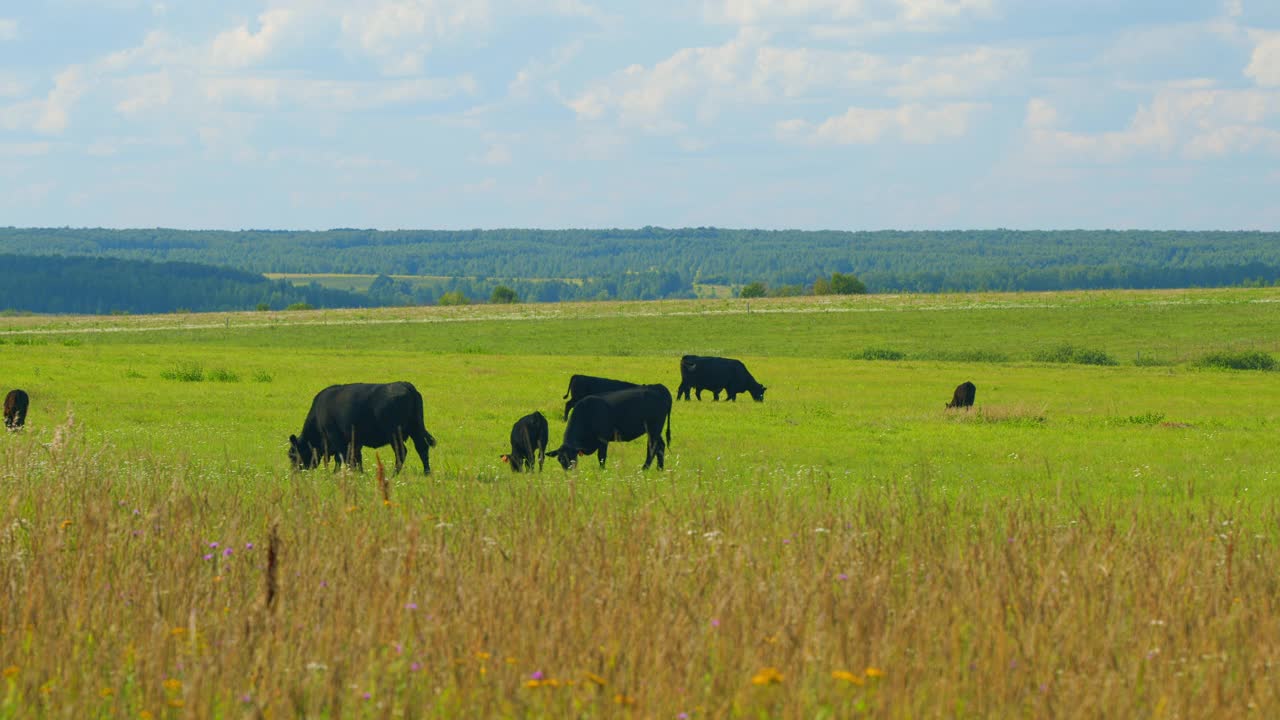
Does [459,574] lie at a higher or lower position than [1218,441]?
higher

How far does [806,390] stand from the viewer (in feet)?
131

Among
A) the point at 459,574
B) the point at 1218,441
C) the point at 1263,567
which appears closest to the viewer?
the point at 459,574

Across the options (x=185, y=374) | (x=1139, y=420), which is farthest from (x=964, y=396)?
(x=185, y=374)

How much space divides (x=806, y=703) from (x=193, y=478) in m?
7.48

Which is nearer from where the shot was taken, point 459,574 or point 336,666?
point 336,666

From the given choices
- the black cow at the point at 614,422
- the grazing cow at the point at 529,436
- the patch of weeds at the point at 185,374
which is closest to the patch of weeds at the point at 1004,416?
the black cow at the point at 614,422

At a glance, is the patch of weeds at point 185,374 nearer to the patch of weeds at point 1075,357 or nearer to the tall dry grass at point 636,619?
the tall dry grass at point 636,619

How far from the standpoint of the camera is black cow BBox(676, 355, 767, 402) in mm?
38000

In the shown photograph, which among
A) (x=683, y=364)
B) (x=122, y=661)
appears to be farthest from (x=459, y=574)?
(x=683, y=364)

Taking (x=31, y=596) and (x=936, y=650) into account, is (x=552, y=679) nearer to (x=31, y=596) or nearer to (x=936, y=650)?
(x=936, y=650)

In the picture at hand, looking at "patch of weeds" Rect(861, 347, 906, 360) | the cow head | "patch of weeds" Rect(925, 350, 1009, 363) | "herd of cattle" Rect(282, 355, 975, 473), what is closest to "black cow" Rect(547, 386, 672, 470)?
"herd of cattle" Rect(282, 355, 975, 473)

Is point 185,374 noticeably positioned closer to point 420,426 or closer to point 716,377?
point 716,377

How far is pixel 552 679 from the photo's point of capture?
5.64 m

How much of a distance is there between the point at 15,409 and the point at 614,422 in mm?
11587
